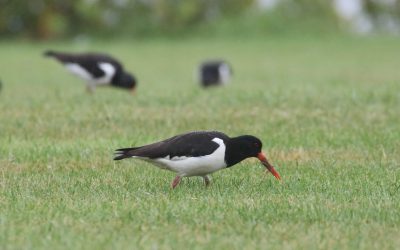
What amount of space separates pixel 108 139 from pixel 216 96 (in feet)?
11.6

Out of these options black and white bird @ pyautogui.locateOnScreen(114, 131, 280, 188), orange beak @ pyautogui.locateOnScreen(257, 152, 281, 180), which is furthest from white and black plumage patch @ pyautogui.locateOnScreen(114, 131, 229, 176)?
orange beak @ pyautogui.locateOnScreen(257, 152, 281, 180)

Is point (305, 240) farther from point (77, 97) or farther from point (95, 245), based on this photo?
point (77, 97)

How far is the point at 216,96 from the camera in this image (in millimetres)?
14547

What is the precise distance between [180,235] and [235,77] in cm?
1669

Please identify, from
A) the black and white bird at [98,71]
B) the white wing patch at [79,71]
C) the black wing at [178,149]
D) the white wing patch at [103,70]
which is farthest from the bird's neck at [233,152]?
the white wing patch at [79,71]

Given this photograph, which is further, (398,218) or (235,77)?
(235,77)

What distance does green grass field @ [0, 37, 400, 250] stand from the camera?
21.3 feet

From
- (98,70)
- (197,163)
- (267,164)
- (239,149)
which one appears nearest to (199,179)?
(267,164)

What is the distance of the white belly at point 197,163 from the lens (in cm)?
796

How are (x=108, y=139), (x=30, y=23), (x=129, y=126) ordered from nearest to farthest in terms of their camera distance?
1. (x=108, y=139)
2. (x=129, y=126)
3. (x=30, y=23)

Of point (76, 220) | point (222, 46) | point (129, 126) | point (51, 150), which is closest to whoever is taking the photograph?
point (76, 220)

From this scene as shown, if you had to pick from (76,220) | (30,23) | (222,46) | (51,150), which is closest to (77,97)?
(51,150)

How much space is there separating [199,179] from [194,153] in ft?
3.85

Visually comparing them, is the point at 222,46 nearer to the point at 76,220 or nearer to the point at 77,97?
the point at 77,97
